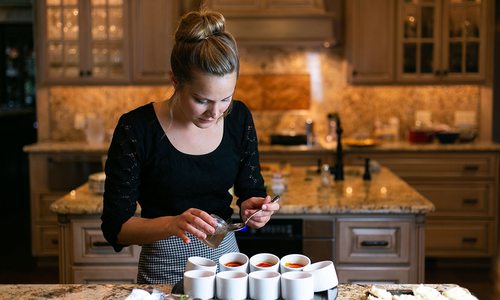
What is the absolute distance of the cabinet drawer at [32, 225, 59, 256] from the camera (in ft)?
18.1

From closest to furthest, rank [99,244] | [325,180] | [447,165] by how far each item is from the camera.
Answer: [99,244] < [325,180] < [447,165]

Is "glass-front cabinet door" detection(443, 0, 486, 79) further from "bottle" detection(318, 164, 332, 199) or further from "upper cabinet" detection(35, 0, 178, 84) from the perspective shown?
"bottle" detection(318, 164, 332, 199)

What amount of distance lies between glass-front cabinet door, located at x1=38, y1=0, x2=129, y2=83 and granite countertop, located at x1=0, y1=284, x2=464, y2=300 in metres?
3.89

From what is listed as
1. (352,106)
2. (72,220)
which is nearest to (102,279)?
(72,220)

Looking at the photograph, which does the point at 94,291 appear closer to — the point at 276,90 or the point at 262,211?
the point at 262,211

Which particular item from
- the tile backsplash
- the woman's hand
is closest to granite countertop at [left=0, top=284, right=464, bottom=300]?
the woman's hand

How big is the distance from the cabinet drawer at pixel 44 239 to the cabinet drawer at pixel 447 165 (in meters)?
2.78

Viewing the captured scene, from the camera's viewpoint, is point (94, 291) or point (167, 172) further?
point (167, 172)

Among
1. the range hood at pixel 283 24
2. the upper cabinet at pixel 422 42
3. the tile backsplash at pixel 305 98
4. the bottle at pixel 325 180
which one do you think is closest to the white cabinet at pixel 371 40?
the upper cabinet at pixel 422 42

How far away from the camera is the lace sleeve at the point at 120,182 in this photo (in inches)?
78.8

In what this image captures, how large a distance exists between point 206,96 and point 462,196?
13.0ft

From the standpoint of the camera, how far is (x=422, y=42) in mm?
5664

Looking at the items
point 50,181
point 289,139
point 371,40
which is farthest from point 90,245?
point 371,40

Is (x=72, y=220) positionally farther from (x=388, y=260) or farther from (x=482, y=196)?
(x=482, y=196)
